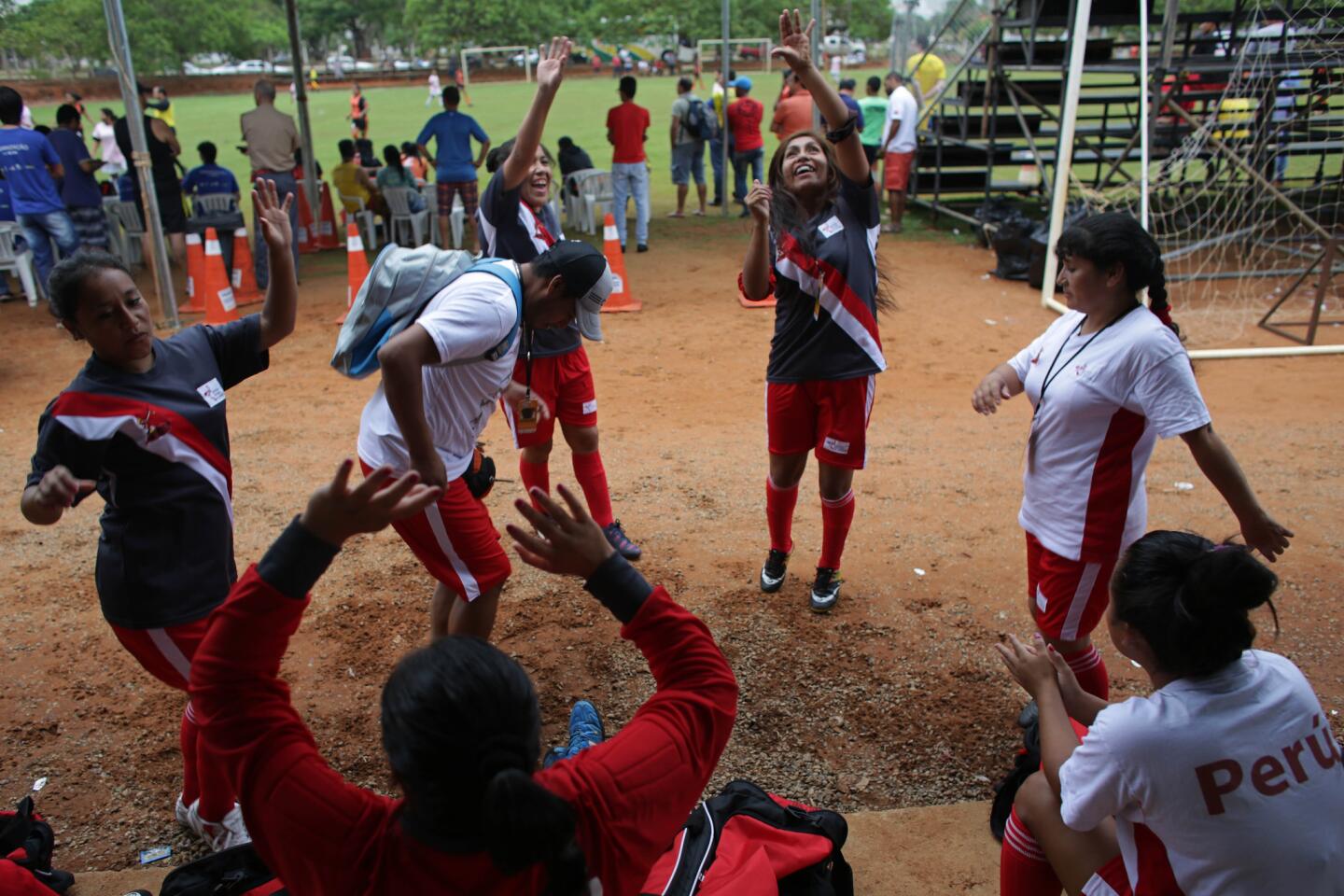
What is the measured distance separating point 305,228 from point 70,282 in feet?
37.8

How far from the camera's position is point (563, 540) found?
175 cm

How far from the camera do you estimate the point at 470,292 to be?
2953 mm

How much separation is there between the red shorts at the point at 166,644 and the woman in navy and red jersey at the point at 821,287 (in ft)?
7.96

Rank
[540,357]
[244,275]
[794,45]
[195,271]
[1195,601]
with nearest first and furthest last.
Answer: [1195,601] < [794,45] < [540,357] < [195,271] < [244,275]

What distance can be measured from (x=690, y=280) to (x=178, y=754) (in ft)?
28.1

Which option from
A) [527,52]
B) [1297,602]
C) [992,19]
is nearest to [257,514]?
[1297,602]

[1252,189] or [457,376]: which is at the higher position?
[457,376]

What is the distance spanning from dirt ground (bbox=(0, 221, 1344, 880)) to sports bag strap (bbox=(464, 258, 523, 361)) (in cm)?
143

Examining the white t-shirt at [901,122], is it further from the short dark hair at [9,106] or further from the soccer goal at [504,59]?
the soccer goal at [504,59]

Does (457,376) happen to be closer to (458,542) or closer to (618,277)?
(458,542)

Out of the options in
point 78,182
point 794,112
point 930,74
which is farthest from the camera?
point 930,74

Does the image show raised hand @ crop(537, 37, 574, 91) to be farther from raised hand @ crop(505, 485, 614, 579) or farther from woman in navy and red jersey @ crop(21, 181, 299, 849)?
raised hand @ crop(505, 485, 614, 579)

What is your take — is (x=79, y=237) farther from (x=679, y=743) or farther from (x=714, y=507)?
(x=679, y=743)

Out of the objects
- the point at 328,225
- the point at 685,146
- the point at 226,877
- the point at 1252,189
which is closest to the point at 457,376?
the point at 226,877
